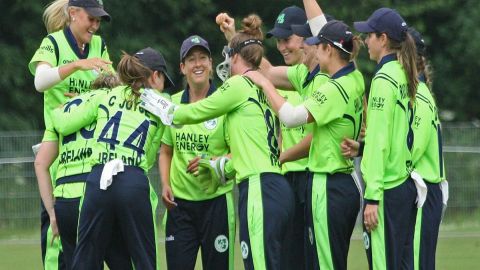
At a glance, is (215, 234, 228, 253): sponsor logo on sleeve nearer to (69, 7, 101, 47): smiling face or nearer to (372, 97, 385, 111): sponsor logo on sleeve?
(372, 97, 385, 111): sponsor logo on sleeve

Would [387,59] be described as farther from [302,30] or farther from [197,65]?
[197,65]

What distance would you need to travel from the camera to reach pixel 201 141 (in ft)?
28.8

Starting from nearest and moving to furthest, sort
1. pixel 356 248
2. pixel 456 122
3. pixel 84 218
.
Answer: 1. pixel 84 218
2. pixel 356 248
3. pixel 456 122

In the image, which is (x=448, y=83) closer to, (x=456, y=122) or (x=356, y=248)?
(x=456, y=122)

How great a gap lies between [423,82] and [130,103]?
2.21 meters

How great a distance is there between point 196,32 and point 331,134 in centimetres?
1585

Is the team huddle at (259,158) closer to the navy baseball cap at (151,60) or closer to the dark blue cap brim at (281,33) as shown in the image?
the navy baseball cap at (151,60)

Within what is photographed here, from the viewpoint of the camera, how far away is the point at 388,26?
8.01m

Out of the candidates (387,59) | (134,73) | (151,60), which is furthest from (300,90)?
(134,73)

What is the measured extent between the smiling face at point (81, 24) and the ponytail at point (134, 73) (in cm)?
117

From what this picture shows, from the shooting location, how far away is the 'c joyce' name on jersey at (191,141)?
8781 millimetres

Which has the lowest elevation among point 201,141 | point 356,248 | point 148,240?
point 356,248

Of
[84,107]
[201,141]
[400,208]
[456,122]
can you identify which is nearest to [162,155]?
[201,141]

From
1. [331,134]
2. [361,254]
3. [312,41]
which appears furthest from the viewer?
[361,254]
